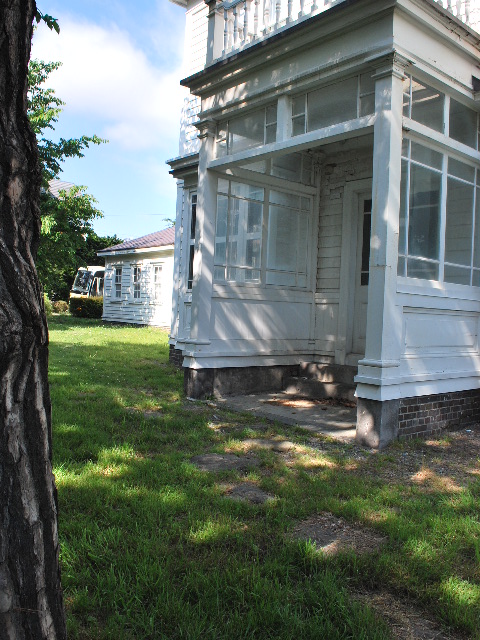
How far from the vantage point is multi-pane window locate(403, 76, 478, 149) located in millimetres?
5492

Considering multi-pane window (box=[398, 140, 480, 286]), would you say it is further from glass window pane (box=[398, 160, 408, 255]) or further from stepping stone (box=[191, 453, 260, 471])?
stepping stone (box=[191, 453, 260, 471])

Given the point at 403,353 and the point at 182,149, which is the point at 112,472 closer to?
the point at 403,353

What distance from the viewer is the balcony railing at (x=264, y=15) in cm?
612

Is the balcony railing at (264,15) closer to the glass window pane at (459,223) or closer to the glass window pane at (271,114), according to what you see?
the glass window pane at (271,114)

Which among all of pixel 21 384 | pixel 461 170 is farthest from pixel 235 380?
pixel 21 384

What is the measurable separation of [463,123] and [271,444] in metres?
4.20

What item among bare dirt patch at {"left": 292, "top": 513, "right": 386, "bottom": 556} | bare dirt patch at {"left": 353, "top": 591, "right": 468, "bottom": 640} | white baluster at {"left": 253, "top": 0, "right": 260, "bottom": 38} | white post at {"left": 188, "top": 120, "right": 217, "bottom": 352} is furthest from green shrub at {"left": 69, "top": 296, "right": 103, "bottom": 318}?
bare dirt patch at {"left": 353, "top": 591, "right": 468, "bottom": 640}

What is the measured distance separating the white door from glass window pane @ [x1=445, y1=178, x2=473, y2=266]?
67.1 inches

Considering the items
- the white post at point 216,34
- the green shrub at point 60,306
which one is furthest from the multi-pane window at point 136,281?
the white post at point 216,34

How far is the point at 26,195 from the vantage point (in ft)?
5.12

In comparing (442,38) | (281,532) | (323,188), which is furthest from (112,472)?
(323,188)

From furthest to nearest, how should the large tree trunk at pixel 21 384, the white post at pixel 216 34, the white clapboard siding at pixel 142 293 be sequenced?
1. the white clapboard siding at pixel 142 293
2. the white post at pixel 216 34
3. the large tree trunk at pixel 21 384

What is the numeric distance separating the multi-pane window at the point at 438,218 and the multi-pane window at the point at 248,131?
1854mm

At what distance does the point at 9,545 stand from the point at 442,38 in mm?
6003
